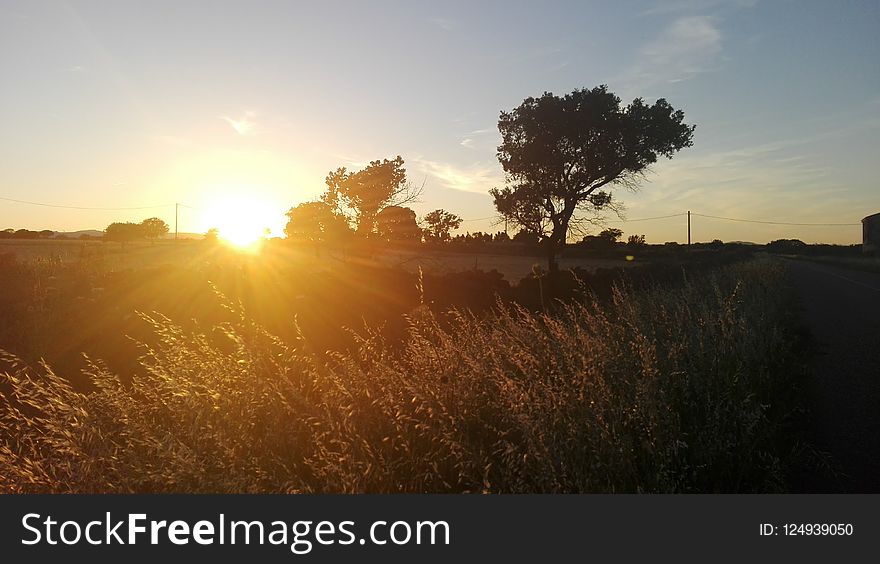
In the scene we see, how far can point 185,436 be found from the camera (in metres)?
4.48

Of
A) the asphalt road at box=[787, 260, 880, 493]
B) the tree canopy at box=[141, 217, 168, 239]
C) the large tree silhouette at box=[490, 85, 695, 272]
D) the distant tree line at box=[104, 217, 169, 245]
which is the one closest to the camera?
the asphalt road at box=[787, 260, 880, 493]

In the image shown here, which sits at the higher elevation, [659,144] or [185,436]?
[659,144]

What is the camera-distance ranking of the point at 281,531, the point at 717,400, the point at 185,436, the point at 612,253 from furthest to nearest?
the point at 612,253 → the point at 717,400 → the point at 185,436 → the point at 281,531

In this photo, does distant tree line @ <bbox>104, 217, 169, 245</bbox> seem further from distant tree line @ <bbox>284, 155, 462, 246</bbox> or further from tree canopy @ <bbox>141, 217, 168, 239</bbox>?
distant tree line @ <bbox>284, 155, 462, 246</bbox>

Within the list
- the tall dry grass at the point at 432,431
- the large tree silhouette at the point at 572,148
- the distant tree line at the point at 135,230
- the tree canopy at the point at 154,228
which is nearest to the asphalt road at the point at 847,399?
the tall dry grass at the point at 432,431

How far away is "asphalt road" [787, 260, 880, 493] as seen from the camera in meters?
4.11

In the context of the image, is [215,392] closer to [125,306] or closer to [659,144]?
[125,306]

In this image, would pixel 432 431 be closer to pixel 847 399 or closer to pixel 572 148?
pixel 847 399

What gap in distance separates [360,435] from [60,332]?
298 inches

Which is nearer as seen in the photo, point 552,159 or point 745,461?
point 745,461

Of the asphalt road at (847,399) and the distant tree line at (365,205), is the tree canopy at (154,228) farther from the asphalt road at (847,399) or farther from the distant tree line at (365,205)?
the asphalt road at (847,399)

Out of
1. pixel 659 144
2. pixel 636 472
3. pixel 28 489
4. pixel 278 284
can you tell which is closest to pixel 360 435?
pixel 636 472

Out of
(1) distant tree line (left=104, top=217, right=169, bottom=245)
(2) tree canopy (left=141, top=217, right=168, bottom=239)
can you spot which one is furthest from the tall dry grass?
(2) tree canopy (left=141, top=217, right=168, bottom=239)

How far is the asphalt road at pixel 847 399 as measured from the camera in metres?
A: 4.11
